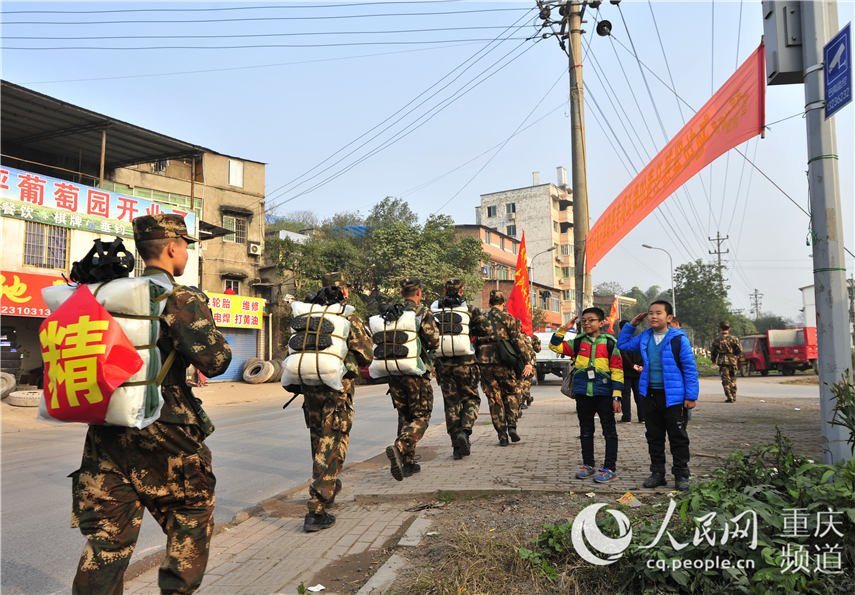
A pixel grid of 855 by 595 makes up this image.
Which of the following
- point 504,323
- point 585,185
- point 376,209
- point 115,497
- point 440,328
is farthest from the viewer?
point 376,209

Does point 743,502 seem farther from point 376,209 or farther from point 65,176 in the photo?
point 376,209

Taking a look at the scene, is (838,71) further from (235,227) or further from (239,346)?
(235,227)

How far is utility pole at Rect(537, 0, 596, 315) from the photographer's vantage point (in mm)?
11688

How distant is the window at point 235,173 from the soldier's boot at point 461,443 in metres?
26.9

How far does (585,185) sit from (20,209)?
1743 cm

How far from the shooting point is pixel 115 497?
2.49 meters

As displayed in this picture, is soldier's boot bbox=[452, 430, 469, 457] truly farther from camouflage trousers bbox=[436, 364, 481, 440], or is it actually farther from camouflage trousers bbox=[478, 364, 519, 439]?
camouflage trousers bbox=[478, 364, 519, 439]

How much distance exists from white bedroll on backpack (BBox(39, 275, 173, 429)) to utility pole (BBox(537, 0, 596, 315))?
958cm

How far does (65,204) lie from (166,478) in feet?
68.8

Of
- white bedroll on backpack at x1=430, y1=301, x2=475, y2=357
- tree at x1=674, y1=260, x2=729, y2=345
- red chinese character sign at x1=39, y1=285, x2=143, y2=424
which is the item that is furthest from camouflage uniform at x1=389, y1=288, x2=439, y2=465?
tree at x1=674, y1=260, x2=729, y2=345

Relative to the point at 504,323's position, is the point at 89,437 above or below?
below

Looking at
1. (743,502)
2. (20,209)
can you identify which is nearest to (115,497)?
(743,502)

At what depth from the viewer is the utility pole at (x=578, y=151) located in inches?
460

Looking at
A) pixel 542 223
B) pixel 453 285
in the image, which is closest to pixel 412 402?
pixel 453 285
